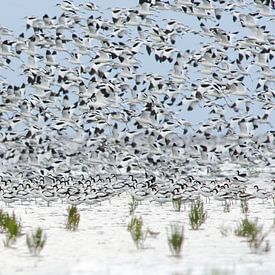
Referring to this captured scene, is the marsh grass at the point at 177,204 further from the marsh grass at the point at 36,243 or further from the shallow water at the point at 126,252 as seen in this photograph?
the marsh grass at the point at 36,243

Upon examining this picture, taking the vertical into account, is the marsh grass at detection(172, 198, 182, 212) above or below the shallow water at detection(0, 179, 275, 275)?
above

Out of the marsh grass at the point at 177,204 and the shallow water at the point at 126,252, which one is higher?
the marsh grass at the point at 177,204

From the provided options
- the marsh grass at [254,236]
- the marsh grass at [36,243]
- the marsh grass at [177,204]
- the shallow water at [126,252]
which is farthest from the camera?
the marsh grass at [177,204]

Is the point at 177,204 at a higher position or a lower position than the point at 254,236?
higher

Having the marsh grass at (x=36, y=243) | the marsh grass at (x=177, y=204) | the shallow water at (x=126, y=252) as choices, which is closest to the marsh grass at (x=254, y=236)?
the shallow water at (x=126, y=252)

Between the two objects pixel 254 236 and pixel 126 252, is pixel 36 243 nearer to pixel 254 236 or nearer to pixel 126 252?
pixel 126 252

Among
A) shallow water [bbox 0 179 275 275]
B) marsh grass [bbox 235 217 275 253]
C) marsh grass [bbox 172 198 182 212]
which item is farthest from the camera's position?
marsh grass [bbox 172 198 182 212]

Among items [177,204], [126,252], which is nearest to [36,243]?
[126,252]

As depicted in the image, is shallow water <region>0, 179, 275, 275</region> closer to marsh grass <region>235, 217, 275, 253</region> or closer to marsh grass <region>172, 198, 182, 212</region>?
marsh grass <region>235, 217, 275, 253</region>

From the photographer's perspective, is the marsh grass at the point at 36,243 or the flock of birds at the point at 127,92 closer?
the marsh grass at the point at 36,243

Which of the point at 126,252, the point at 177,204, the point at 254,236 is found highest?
Answer: the point at 177,204

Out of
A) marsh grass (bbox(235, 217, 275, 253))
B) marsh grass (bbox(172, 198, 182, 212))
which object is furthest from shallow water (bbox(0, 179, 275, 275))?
marsh grass (bbox(172, 198, 182, 212))

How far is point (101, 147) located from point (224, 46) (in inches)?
279

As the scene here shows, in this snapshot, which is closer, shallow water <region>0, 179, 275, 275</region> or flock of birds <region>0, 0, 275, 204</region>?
shallow water <region>0, 179, 275, 275</region>
